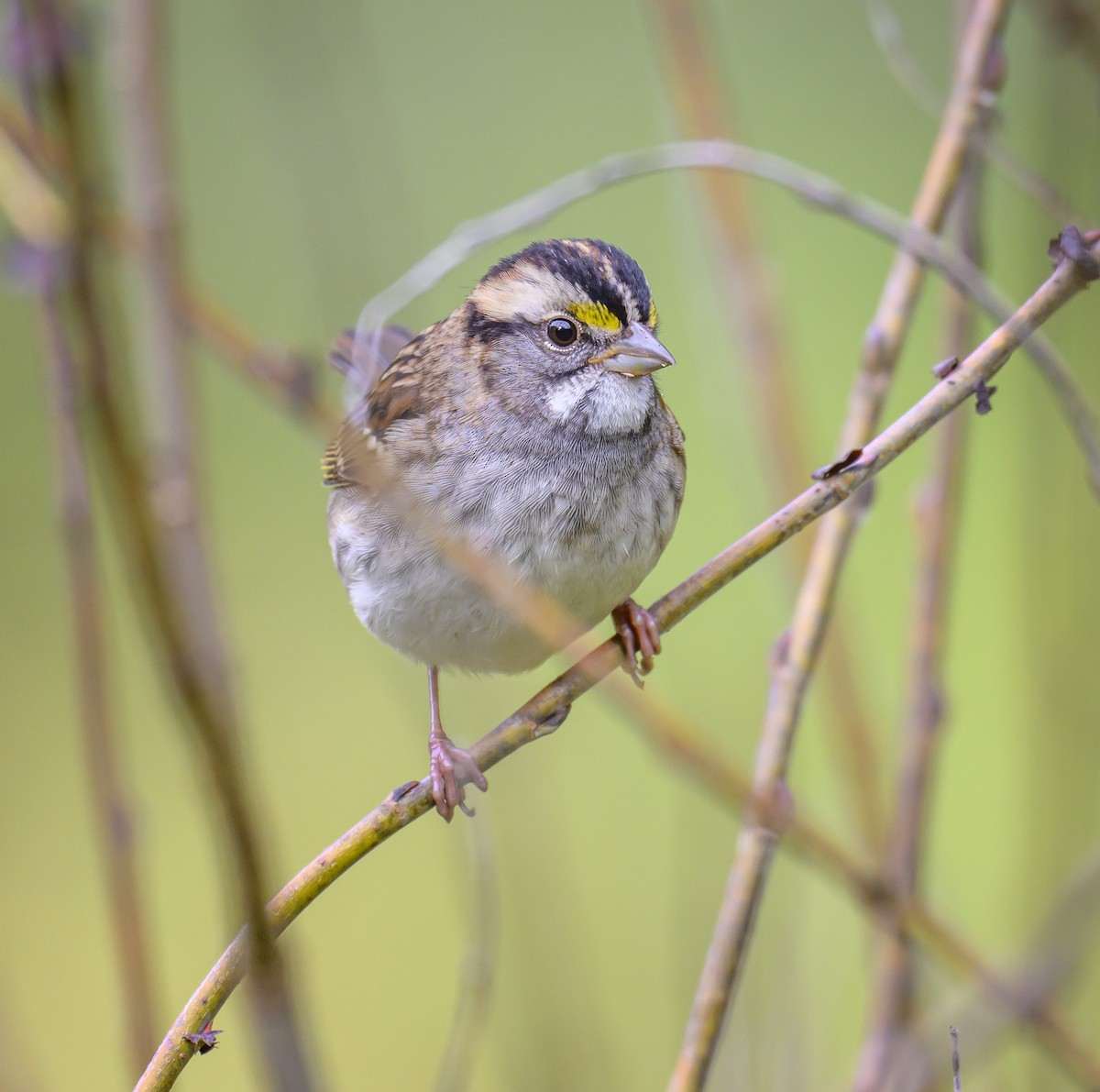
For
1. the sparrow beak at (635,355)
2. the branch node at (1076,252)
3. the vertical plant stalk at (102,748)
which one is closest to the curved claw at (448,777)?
the vertical plant stalk at (102,748)

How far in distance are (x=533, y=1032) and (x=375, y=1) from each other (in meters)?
4.02

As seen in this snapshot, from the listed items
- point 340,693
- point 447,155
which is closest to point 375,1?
point 447,155

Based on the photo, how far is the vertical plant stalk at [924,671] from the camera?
74.4 inches

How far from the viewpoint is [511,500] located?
2049 millimetres

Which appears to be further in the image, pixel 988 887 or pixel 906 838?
pixel 988 887

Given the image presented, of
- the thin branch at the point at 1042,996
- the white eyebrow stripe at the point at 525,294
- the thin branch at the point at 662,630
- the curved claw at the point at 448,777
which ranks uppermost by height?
the white eyebrow stripe at the point at 525,294

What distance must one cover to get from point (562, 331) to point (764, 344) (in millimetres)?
316

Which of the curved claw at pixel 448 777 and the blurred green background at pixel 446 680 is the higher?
the blurred green background at pixel 446 680

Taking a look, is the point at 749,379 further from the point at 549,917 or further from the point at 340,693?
the point at 340,693

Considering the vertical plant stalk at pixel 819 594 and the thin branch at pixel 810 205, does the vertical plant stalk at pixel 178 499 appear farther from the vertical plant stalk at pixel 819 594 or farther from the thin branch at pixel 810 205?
the vertical plant stalk at pixel 819 594

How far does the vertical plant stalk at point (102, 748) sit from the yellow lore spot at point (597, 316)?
2.62ft

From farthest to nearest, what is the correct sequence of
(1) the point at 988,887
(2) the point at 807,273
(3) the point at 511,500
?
(2) the point at 807,273
(1) the point at 988,887
(3) the point at 511,500

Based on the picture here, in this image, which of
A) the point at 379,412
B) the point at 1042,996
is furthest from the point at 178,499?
the point at 1042,996

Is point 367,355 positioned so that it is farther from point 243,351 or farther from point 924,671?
point 924,671
